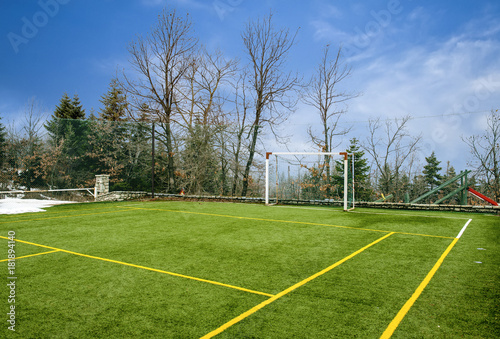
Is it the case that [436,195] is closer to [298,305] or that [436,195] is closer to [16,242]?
[298,305]

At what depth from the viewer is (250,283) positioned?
360cm

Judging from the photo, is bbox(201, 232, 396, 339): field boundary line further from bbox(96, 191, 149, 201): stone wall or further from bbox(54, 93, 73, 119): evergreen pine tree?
bbox(54, 93, 73, 119): evergreen pine tree

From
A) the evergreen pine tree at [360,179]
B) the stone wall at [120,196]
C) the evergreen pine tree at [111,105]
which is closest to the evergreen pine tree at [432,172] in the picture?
the evergreen pine tree at [360,179]

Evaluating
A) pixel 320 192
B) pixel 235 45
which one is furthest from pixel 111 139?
pixel 320 192

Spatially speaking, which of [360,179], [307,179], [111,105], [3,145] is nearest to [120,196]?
[3,145]

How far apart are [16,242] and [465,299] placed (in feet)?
22.1

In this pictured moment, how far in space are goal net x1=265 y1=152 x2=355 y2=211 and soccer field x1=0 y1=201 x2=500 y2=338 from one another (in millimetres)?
5627

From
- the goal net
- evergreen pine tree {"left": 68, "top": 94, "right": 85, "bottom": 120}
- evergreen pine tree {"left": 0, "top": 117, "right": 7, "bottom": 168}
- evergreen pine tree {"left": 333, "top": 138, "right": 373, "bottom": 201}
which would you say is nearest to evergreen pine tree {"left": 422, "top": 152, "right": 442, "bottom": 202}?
evergreen pine tree {"left": 333, "top": 138, "right": 373, "bottom": 201}

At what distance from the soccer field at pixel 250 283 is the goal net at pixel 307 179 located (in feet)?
18.5

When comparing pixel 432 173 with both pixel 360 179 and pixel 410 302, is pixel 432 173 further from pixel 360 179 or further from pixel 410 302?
pixel 410 302

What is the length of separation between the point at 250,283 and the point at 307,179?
370 inches

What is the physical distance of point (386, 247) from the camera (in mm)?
5410

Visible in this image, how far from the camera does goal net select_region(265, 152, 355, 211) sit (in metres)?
12.3

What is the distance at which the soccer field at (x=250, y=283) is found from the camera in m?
2.62
